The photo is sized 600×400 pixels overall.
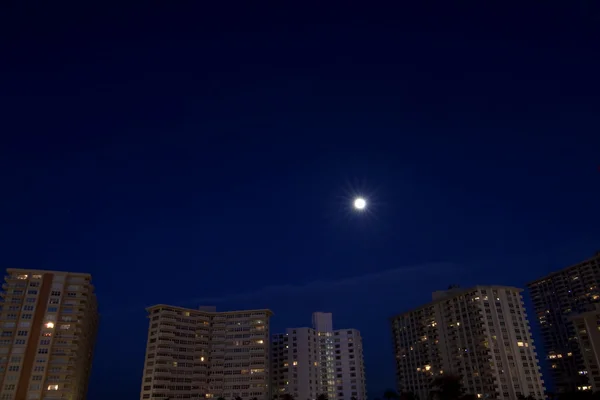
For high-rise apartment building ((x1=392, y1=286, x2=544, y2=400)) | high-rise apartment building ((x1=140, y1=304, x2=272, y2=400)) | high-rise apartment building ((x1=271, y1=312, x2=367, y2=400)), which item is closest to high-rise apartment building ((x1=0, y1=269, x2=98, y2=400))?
high-rise apartment building ((x1=140, y1=304, x2=272, y2=400))

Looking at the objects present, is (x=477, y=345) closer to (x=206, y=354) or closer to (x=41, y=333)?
(x=206, y=354)

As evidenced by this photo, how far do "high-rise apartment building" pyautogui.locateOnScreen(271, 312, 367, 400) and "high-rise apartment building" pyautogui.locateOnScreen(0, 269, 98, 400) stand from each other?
251 ft

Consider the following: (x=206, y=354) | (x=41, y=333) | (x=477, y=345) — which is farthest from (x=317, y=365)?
(x=41, y=333)

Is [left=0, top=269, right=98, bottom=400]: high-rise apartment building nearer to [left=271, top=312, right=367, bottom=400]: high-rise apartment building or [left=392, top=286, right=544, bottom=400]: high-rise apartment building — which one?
[left=271, top=312, right=367, bottom=400]: high-rise apartment building

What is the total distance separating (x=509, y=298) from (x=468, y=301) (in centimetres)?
1385

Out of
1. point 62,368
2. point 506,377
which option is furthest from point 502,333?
point 62,368

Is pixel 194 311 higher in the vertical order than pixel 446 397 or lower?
higher

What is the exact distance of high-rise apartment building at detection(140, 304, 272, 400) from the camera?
156000 mm

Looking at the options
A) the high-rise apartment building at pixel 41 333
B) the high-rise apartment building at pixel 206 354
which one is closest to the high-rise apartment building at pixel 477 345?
the high-rise apartment building at pixel 206 354

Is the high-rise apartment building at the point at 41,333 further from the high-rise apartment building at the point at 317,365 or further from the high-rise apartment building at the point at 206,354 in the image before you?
the high-rise apartment building at the point at 317,365

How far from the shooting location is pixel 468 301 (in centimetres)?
16212

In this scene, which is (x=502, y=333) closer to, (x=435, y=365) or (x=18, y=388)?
(x=435, y=365)

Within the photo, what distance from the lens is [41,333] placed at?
126750 mm

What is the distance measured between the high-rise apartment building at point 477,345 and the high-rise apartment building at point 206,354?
2352 inches
